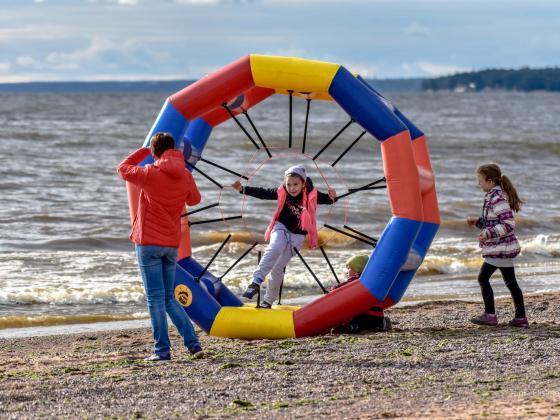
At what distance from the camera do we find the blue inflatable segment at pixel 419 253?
8531mm

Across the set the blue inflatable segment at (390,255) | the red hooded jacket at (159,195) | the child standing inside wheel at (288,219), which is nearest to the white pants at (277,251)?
the child standing inside wheel at (288,219)

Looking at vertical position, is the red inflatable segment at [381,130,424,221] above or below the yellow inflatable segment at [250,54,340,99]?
below

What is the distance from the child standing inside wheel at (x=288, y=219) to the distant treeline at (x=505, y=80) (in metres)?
167


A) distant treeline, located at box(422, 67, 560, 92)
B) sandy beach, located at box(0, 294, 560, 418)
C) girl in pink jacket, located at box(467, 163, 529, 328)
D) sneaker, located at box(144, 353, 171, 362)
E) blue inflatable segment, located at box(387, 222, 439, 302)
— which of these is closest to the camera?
sandy beach, located at box(0, 294, 560, 418)

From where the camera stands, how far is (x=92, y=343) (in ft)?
28.3

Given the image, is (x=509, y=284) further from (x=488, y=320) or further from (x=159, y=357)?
(x=159, y=357)

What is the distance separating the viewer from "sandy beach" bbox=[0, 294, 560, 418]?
17.3 feet

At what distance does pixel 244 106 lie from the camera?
8945 millimetres

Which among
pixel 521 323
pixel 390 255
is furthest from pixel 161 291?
pixel 521 323

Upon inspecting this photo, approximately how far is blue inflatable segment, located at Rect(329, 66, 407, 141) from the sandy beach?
1561 mm

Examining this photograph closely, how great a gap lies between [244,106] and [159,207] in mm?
2408

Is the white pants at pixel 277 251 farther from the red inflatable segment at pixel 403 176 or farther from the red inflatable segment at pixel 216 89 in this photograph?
the red inflatable segment at pixel 216 89

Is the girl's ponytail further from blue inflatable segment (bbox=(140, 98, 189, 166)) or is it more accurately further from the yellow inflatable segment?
blue inflatable segment (bbox=(140, 98, 189, 166))

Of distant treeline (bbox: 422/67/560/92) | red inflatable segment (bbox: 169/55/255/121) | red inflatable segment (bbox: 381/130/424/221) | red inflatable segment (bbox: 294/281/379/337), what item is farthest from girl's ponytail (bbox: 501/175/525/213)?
distant treeline (bbox: 422/67/560/92)
